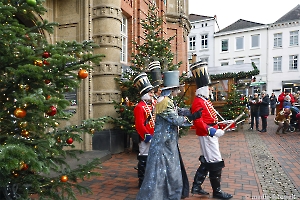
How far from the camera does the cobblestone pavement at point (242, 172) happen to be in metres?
4.68

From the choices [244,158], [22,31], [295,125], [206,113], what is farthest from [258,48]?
[22,31]

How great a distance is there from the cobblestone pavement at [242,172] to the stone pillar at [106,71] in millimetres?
663

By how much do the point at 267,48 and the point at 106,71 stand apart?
3360 cm

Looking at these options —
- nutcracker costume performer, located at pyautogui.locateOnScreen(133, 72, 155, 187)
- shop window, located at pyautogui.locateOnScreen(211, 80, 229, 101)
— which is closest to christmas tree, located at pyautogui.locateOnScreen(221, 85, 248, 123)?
shop window, located at pyautogui.locateOnScreen(211, 80, 229, 101)

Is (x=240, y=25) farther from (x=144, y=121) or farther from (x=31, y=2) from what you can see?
(x=31, y=2)

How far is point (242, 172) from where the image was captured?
592 centimetres

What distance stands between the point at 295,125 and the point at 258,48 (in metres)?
27.2

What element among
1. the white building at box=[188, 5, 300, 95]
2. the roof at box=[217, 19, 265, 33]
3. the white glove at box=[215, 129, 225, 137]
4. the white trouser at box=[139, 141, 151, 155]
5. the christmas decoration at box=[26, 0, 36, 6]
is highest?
the roof at box=[217, 19, 265, 33]

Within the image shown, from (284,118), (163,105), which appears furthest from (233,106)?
(163,105)

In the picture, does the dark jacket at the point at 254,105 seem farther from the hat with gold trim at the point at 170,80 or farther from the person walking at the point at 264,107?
the hat with gold trim at the point at 170,80

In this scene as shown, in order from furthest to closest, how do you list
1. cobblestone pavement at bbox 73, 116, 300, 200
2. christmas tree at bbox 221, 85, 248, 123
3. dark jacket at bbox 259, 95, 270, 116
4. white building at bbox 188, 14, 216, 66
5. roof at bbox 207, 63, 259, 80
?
white building at bbox 188, 14, 216, 66 → roof at bbox 207, 63, 259, 80 → christmas tree at bbox 221, 85, 248, 123 → dark jacket at bbox 259, 95, 270, 116 → cobblestone pavement at bbox 73, 116, 300, 200

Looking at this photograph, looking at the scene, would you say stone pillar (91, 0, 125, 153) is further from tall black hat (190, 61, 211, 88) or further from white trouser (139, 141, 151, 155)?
tall black hat (190, 61, 211, 88)

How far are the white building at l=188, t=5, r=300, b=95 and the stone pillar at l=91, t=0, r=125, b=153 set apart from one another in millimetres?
32177

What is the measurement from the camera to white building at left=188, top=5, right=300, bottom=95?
115ft
